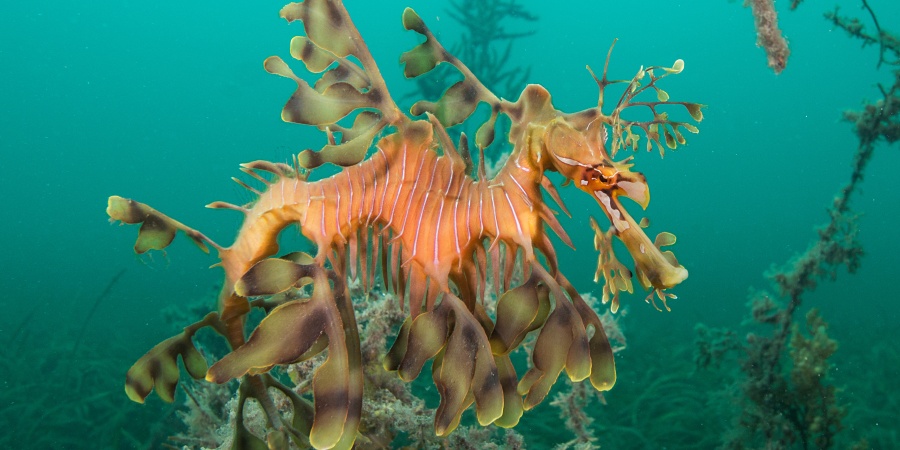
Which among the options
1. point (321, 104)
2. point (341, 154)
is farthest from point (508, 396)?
point (321, 104)

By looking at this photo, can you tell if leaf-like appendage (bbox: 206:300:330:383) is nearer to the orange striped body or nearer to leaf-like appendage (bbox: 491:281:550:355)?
the orange striped body

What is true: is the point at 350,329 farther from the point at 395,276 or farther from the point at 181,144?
the point at 181,144

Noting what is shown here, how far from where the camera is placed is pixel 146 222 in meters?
1.24

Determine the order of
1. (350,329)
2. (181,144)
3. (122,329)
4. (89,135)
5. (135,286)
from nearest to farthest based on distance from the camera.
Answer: (350,329) → (122,329) → (135,286) → (89,135) → (181,144)

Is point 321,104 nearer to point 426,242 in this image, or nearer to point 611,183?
point 426,242

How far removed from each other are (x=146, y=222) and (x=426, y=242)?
27.3 inches

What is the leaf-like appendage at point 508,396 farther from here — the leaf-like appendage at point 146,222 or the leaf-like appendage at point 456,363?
the leaf-like appendage at point 146,222

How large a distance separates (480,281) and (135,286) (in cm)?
2026

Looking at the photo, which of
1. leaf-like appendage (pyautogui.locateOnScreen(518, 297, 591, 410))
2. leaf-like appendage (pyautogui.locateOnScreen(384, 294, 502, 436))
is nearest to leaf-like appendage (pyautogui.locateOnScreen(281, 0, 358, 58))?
leaf-like appendage (pyautogui.locateOnScreen(384, 294, 502, 436))

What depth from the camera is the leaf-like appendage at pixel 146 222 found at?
1.20 m

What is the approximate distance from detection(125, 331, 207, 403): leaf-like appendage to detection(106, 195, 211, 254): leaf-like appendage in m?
0.24

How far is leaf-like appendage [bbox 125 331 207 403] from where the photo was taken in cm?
126

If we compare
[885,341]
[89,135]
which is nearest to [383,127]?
[885,341]

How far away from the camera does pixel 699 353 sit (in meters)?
4.23
